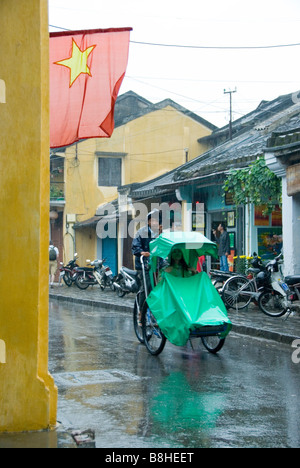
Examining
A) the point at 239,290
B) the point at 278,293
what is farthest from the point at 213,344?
the point at 239,290

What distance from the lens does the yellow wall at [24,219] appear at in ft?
16.6

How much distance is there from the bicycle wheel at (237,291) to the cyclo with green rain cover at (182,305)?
496cm

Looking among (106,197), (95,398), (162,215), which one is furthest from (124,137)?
(95,398)

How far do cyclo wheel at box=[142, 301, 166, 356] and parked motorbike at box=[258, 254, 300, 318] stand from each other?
426cm

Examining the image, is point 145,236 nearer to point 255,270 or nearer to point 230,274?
point 255,270

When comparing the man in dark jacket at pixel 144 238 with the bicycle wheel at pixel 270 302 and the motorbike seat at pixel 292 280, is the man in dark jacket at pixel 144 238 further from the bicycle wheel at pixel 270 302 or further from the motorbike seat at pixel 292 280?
the bicycle wheel at pixel 270 302

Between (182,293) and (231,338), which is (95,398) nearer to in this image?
(182,293)

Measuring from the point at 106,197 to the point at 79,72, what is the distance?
78.8 ft

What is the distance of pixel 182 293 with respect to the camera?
9.05 m

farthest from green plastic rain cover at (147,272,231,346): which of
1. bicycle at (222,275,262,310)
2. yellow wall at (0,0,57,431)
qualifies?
bicycle at (222,275,262,310)

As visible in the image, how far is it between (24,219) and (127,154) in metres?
27.2

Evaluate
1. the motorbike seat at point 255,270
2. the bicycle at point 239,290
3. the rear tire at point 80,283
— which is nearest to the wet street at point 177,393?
the bicycle at point 239,290

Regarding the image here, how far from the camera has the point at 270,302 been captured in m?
14.1

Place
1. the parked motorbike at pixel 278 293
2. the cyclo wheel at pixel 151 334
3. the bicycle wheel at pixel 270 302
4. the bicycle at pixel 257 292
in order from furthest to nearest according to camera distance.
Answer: the bicycle at pixel 257 292 < the bicycle wheel at pixel 270 302 < the parked motorbike at pixel 278 293 < the cyclo wheel at pixel 151 334
